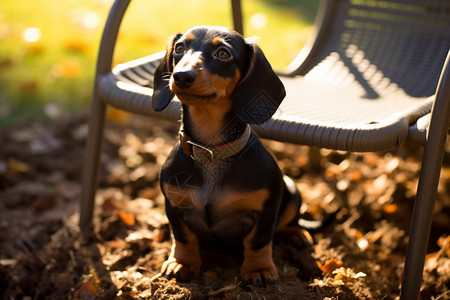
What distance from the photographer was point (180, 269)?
2.01m

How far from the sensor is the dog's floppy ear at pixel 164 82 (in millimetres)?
1846

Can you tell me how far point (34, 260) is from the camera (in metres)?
2.28

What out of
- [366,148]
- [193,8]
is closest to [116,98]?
[366,148]

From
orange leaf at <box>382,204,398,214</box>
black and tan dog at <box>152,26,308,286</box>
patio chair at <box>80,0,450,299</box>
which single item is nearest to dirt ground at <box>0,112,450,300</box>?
orange leaf at <box>382,204,398,214</box>

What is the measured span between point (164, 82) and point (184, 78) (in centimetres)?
30

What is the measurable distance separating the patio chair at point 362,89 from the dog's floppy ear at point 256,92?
1.1 inches

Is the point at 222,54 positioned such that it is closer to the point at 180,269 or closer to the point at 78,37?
the point at 180,269

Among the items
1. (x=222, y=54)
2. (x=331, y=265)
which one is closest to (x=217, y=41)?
(x=222, y=54)

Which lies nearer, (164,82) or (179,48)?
(179,48)

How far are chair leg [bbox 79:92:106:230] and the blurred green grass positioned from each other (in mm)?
1319

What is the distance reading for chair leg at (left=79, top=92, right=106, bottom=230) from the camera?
2375 mm

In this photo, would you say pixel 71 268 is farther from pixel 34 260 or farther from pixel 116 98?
pixel 116 98

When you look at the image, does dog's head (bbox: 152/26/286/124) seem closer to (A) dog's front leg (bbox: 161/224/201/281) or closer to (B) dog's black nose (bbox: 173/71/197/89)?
(B) dog's black nose (bbox: 173/71/197/89)

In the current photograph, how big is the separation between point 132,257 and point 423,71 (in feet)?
5.20
